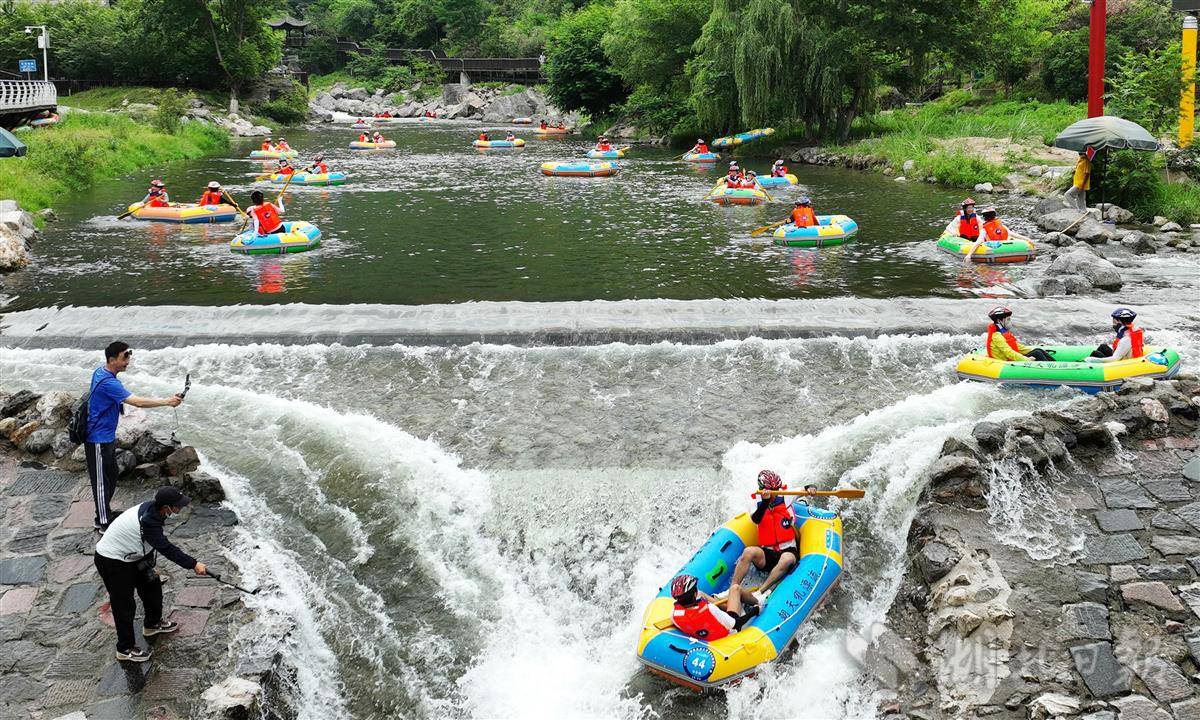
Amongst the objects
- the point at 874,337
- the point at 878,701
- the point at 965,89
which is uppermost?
the point at 965,89

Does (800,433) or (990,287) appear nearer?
(800,433)

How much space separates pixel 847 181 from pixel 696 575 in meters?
23.5

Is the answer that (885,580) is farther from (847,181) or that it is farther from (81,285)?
(847,181)

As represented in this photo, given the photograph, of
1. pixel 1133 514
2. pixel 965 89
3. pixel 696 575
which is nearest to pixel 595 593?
pixel 696 575

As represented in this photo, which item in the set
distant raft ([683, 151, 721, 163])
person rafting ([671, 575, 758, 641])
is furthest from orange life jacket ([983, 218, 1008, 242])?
distant raft ([683, 151, 721, 163])

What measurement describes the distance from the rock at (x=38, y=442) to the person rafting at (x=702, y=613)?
23.4 feet

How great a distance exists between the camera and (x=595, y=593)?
8289mm

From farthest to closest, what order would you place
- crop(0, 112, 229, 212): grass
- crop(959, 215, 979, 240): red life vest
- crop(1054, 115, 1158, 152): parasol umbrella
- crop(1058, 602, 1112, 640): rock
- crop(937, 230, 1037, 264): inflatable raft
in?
crop(0, 112, 229, 212): grass
crop(1054, 115, 1158, 152): parasol umbrella
crop(959, 215, 979, 240): red life vest
crop(937, 230, 1037, 264): inflatable raft
crop(1058, 602, 1112, 640): rock

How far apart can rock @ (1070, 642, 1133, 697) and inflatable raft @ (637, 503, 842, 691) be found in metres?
1.94

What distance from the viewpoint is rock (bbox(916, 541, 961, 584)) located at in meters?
7.82

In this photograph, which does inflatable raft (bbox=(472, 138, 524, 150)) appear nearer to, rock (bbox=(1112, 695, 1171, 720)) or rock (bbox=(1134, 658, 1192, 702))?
rock (bbox=(1134, 658, 1192, 702))

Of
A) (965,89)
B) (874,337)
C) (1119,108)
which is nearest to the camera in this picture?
(874,337)

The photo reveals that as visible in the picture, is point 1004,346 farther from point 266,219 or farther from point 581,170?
point 581,170

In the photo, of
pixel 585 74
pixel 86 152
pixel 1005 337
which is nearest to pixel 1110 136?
pixel 1005 337
